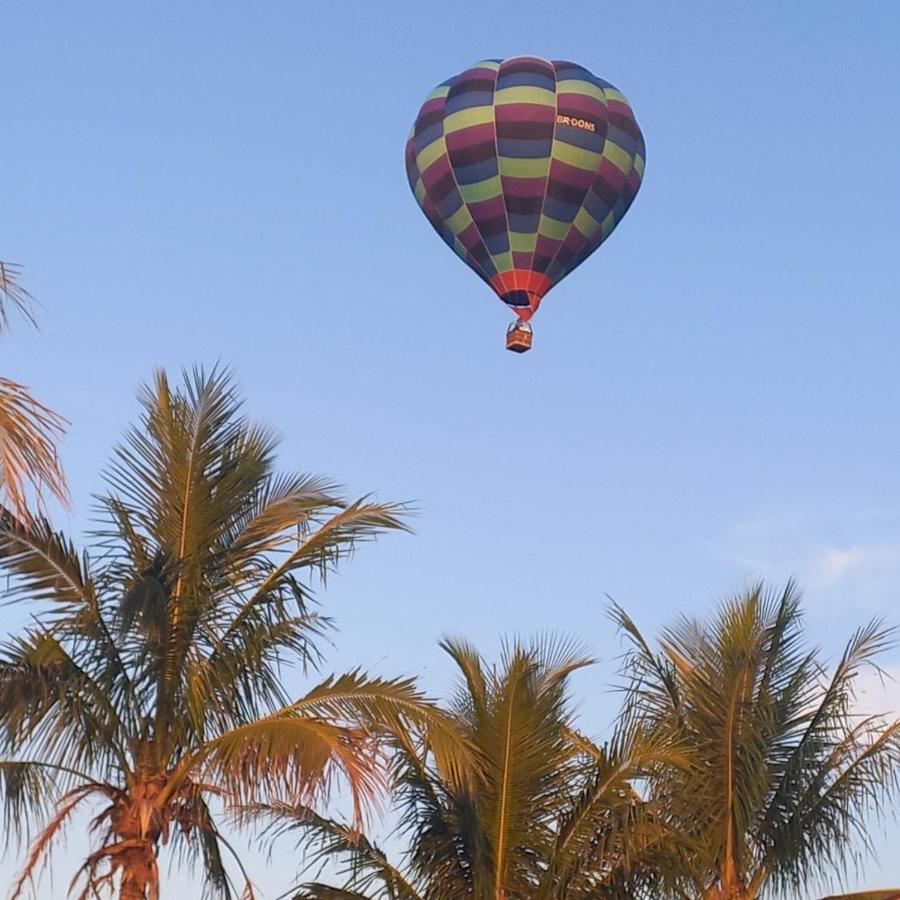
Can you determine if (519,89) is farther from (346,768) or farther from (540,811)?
(346,768)

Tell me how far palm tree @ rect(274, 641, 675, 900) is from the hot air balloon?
1830cm

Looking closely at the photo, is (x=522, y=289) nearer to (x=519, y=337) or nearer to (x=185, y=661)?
(x=519, y=337)

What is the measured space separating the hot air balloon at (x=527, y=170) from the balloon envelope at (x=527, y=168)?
0.07ft

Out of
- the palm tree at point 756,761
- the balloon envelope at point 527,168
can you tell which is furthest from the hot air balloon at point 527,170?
the palm tree at point 756,761

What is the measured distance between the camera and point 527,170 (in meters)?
37.5

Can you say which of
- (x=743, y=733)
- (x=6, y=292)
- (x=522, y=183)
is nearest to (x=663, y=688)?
(x=743, y=733)

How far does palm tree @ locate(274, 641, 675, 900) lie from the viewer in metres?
19.8

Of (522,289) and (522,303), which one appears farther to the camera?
(522,303)

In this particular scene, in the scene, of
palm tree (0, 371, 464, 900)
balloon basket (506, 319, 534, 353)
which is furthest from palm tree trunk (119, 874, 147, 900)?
balloon basket (506, 319, 534, 353)

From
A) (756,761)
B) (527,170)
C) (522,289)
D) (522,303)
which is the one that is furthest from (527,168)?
(756,761)

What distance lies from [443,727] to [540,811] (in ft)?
14.9

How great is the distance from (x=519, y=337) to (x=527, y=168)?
353 cm

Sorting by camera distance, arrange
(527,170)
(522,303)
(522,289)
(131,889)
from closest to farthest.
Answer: (131,889) < (527,170) < (522,289) < (522,303)

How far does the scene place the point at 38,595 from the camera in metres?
17.1
